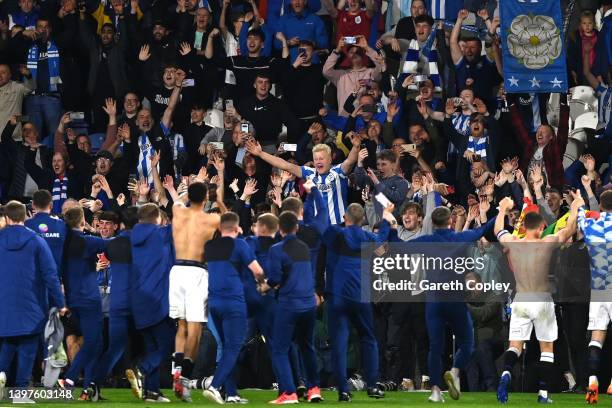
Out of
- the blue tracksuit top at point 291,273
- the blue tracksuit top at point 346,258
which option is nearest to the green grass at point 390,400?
the blue tracksuit top at point 291,273

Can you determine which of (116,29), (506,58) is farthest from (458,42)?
(116,29)

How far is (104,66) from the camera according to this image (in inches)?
1104

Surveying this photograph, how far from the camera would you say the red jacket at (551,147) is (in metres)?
24.4

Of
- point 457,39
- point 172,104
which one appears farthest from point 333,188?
point 172,104

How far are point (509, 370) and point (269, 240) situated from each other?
317 centimetres

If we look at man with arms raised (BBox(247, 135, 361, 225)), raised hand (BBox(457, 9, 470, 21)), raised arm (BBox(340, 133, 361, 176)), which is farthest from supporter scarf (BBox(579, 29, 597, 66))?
man with arms raised (BBox(247, 135, 361, 225))

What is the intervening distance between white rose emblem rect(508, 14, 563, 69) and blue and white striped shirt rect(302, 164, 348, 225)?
4960 millimetres

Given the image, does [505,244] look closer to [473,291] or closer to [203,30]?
[473,291]

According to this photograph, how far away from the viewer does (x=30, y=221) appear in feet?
63.9

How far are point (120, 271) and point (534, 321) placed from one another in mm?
4850

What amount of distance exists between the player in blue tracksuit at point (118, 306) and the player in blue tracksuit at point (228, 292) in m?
1.12

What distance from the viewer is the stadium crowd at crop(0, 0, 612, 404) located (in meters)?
18.7
